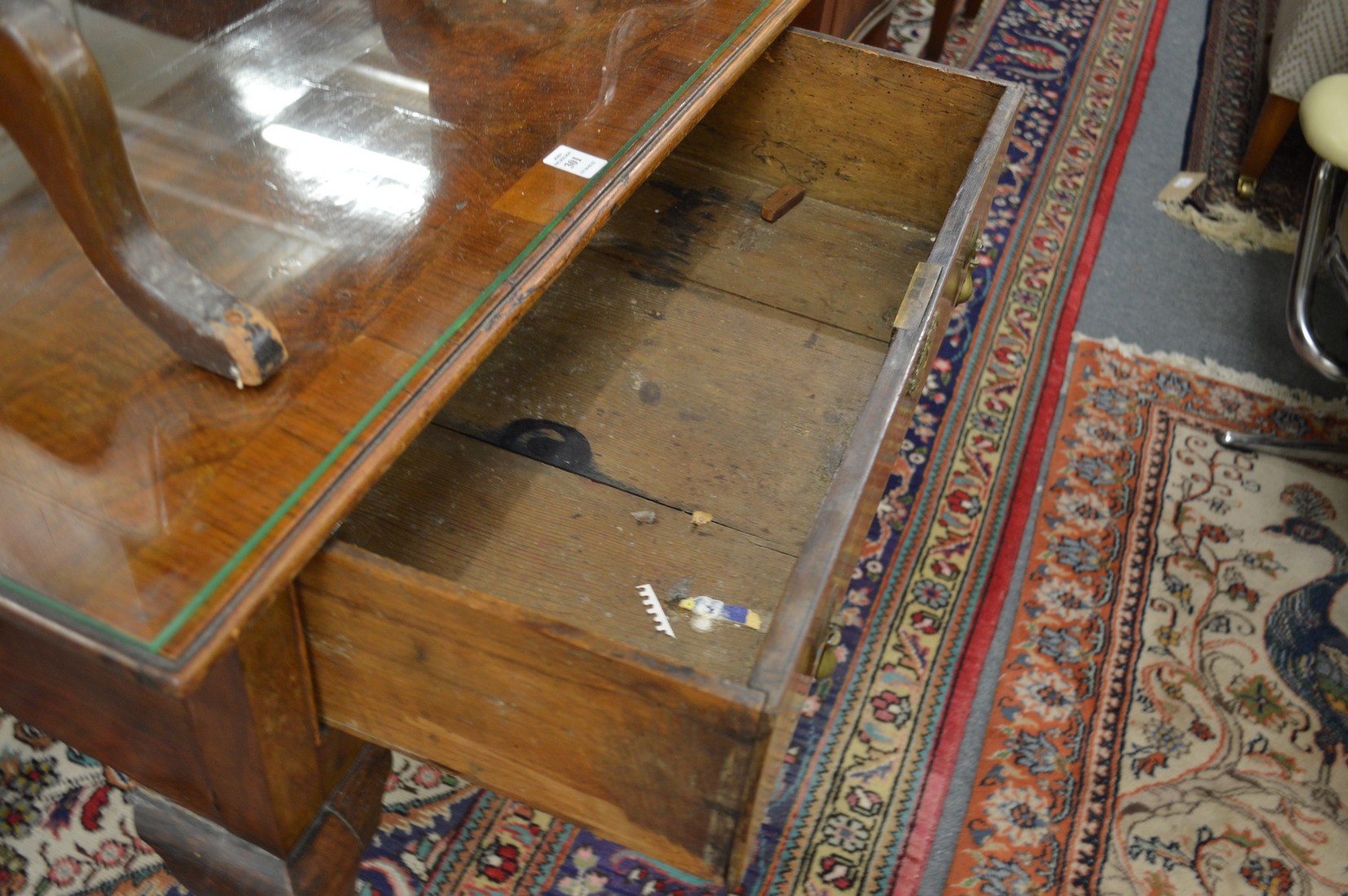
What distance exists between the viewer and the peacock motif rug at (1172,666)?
1.15m

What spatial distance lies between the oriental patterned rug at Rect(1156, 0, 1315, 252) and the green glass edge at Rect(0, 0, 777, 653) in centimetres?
172

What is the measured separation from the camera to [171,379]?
57cm

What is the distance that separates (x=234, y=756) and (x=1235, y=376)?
1624mm

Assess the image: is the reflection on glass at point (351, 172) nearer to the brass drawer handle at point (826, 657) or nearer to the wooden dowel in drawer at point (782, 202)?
the brass drawer handle at point (826, 657)

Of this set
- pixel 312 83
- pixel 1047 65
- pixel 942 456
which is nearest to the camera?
pixel 312 83

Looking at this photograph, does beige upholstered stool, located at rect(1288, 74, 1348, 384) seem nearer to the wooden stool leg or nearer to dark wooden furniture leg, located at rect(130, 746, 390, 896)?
the wooden stool leg

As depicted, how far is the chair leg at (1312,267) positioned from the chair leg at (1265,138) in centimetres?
48

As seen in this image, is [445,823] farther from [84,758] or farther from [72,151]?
[72,151]

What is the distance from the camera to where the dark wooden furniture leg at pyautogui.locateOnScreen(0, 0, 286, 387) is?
487 millimetres

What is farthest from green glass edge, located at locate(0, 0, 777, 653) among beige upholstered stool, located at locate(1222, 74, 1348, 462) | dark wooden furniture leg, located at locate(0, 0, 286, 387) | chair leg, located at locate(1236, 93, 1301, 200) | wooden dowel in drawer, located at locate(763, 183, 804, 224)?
chair leg, located at locate(1236, 93, 1301, 200)

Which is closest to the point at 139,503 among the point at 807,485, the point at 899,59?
the point at 807,485

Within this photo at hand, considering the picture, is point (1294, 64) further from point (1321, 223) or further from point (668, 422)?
point (668, 422)

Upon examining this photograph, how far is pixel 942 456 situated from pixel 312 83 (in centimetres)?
102

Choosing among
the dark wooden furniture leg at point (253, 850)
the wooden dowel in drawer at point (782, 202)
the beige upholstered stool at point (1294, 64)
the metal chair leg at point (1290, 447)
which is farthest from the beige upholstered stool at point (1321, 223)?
the dark wooden furniture leg at point (253, 850)
